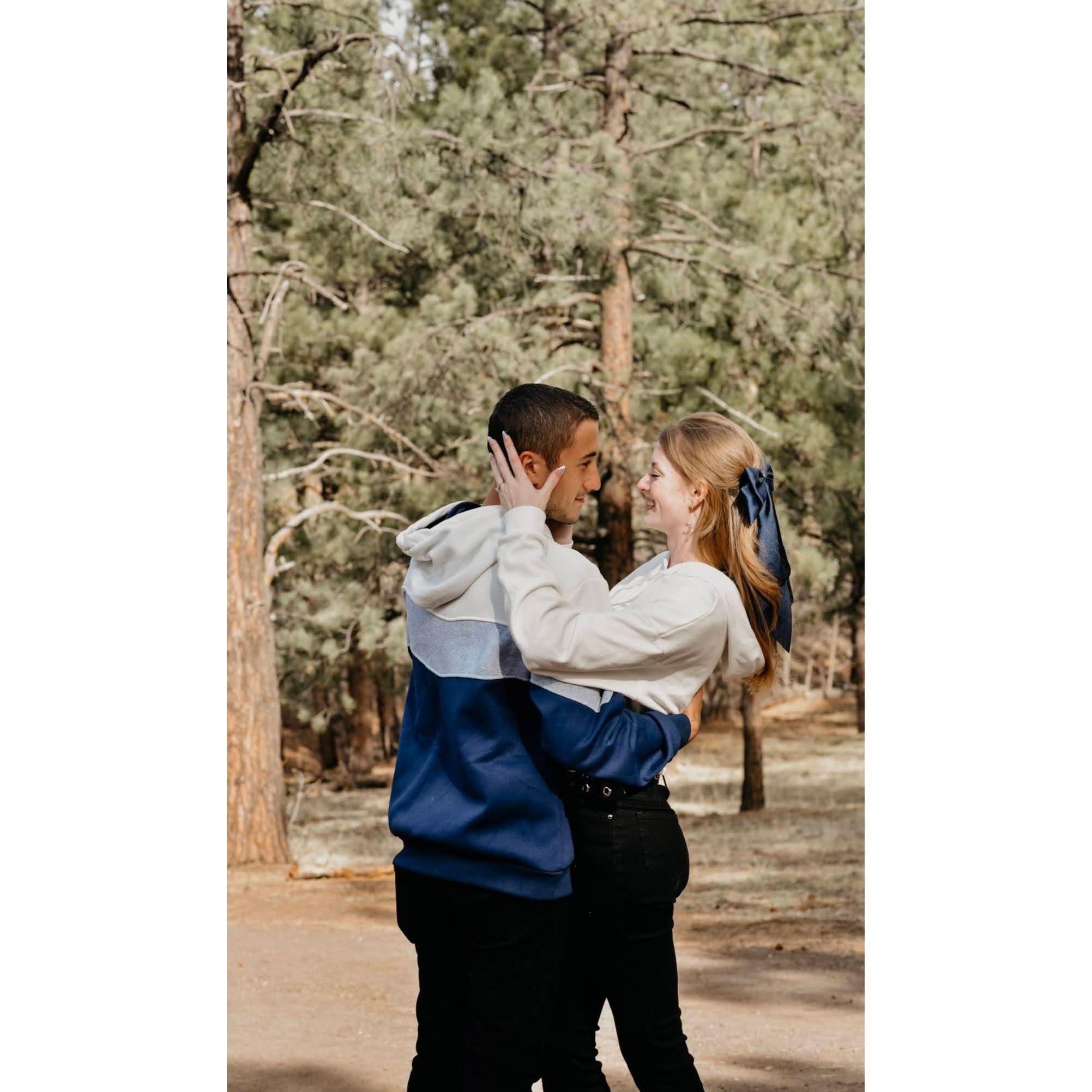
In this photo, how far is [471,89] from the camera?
10.3 m

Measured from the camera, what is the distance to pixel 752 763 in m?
11.7

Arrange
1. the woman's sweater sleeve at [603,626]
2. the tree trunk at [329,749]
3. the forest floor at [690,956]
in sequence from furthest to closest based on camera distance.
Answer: the tree trunk at [329,749], the forest floor at [690,956], the woman's sweater sleeve at [603,626]

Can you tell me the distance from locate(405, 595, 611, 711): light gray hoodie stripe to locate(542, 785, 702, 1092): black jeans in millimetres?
167

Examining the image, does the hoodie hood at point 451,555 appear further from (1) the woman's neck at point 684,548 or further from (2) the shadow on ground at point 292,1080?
(2) the shadow on ground at point 292,1080

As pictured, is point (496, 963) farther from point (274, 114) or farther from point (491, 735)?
point (274, 114)

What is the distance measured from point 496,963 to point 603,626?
41 cm

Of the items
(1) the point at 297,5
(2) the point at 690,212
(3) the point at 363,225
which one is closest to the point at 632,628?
(3) the point at 363,225

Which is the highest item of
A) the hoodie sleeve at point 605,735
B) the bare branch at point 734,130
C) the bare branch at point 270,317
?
the bare branch at point 734,130

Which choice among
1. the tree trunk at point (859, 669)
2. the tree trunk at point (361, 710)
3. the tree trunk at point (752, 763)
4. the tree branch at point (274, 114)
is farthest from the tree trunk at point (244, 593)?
the tree trunk at point (859, 669)

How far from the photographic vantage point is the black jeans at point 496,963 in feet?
5.71

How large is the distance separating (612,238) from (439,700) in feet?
26.0

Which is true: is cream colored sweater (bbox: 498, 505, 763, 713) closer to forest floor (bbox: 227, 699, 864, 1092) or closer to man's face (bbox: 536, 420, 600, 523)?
man's face (bbox: 536, 420, 600, 523)

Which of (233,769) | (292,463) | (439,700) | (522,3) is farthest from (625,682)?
(522,3)

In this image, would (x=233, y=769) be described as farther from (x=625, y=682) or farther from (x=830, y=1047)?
(x=625, y=682)
